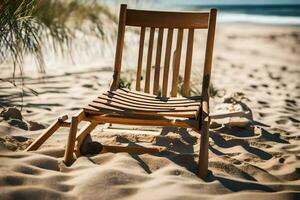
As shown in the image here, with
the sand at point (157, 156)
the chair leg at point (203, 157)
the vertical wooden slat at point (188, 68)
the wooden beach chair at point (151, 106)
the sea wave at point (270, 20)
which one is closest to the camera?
the sand at point (157, 156)

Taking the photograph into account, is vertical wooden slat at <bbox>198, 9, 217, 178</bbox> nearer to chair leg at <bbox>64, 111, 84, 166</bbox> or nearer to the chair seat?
the chair seat

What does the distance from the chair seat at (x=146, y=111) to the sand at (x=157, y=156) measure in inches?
Answer: 9.5

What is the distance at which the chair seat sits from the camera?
2.23m

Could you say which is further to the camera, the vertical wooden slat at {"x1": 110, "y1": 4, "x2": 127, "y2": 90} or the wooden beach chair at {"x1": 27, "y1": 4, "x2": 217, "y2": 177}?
the vertical wooden slat at {"x1": 110, "y1": 4, "x2": 127, "y2": 90}

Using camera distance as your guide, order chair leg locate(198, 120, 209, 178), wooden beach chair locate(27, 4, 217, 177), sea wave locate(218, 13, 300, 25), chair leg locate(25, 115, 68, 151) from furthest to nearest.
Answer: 1. sea wave locate(218, 13, 300, 25)
2. chair leg locate(25, 115, 68, 151)
3. wooden beach chair locate(27, 4, 217, 177)
4. chair leg locate(198, 120, 209, 178)

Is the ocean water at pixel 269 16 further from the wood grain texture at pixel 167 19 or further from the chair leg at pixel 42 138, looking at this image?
the chair leg at pixel 42 138

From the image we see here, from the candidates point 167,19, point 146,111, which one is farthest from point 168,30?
point 146,111

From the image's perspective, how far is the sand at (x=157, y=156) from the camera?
6.29ft

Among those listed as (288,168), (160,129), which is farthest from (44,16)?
(288,168)

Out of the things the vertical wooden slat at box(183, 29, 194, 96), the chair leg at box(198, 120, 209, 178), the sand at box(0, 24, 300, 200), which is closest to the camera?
the sand at box(0, 24, 300, 200)

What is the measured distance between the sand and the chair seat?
241mm

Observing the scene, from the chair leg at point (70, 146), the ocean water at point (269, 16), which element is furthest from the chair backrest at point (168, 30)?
the ocean water at point (269, 16)

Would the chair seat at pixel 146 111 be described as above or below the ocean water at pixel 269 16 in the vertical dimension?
below

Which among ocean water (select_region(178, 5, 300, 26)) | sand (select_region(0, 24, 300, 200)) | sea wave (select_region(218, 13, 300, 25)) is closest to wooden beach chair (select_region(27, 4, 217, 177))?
sand (select_region(0, 24, 300, 200))
